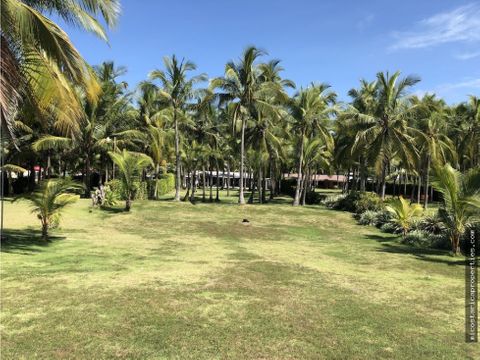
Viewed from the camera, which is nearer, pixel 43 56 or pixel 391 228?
pixel 43 56

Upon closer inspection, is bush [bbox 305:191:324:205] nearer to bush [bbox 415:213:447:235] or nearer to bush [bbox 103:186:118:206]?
bush [bbox 103:186:118:206]

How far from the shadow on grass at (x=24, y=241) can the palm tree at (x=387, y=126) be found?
17385mm

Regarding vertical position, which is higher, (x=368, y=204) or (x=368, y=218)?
(x=368, y=204)

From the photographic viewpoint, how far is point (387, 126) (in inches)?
931

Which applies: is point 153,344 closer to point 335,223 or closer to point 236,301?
point 236,301

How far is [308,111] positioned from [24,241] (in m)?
20.1

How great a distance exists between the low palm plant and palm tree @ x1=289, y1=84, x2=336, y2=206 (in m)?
11.3

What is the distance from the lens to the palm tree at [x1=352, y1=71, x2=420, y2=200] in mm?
23109

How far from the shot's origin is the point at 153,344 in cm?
466

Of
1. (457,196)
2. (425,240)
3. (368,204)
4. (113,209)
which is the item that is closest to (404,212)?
(425,240)

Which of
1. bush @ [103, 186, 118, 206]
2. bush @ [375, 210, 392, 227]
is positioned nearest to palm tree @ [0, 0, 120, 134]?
bush @ [103, 186, 118, 206]

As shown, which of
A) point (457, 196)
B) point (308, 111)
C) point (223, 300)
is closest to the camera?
point (223, 300)

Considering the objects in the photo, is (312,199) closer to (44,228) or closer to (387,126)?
(387,126)

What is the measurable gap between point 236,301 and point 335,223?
14172mm
